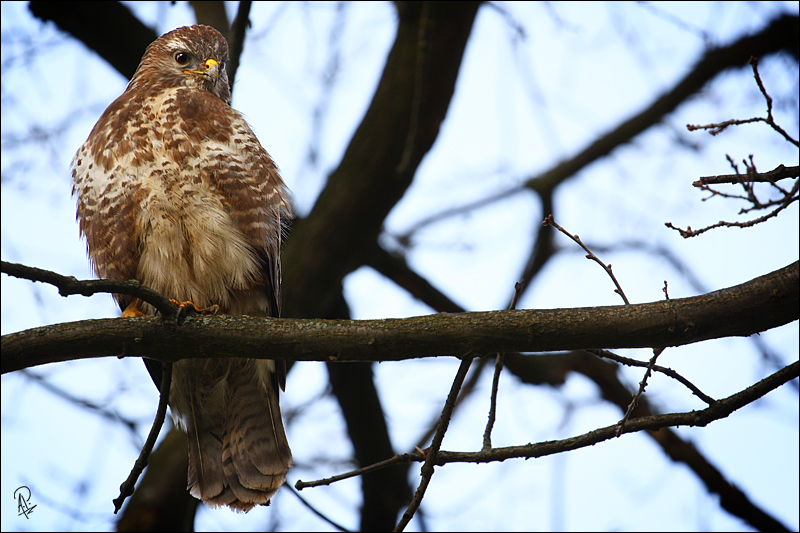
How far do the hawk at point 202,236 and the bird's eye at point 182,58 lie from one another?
280 mm

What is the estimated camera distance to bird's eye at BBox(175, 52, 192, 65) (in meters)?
4.12

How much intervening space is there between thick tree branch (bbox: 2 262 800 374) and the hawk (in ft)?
2.52

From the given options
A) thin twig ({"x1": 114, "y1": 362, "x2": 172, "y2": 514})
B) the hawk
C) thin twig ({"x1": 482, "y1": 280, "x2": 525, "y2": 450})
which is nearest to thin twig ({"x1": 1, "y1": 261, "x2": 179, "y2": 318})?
thin twig ({"x1": 114, "y1": 362, "x2": 172, "y2": 514})

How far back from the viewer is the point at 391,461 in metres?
2.58

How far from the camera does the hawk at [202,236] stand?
3307mm

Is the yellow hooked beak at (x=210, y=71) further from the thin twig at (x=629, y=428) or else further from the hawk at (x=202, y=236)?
the thin twig at (x=629, y=428)

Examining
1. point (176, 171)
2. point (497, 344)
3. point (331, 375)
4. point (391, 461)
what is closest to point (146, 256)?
point (176, 171)

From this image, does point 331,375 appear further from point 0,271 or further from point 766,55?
point 766,55

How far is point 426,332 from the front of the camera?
2.28 metres

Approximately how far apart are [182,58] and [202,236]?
4.61ft

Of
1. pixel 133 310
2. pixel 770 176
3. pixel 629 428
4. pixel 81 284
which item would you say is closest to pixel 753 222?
pixel 770 176

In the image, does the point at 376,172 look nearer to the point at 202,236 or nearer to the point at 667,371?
the point at 202,236

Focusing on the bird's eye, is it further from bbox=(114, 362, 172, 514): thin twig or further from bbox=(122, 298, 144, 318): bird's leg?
bbox=(114, 362, 172, 514): thin twig

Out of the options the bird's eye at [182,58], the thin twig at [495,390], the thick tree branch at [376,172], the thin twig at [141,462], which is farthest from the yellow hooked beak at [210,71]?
the thin twig at [495,390]
